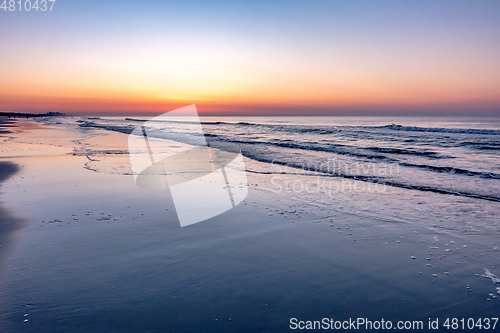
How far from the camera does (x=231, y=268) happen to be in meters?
3.62

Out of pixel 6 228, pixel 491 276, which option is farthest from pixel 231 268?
pixel 6 228

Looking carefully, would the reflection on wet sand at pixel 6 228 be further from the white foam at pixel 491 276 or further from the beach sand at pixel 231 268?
the white foam at pixel 491 276

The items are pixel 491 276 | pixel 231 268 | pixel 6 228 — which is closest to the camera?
pixel 491 276

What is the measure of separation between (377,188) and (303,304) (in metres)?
6.01

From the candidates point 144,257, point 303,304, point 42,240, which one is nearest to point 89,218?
point 42,240

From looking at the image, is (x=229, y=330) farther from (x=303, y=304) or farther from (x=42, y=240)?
(x=42, y=240)

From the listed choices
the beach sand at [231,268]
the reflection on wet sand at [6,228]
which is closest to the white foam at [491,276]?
Result: the beach sand at [231,268]

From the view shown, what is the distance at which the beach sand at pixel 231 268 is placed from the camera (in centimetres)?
276

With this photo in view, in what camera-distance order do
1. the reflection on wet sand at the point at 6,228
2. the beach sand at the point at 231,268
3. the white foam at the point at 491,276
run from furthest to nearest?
the reflection on wet sand at the point at 6,228 < the white foam at the point at 491,276 < the beach sand at the point at 231,268

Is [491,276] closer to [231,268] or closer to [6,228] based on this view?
[231,268]

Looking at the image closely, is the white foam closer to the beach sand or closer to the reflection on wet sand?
the beach sand

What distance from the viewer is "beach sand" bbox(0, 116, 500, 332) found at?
2.76 m

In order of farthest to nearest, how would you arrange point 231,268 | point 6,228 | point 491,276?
point 6,228 → point 231,268 → point 491,276

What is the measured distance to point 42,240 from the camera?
430cm
